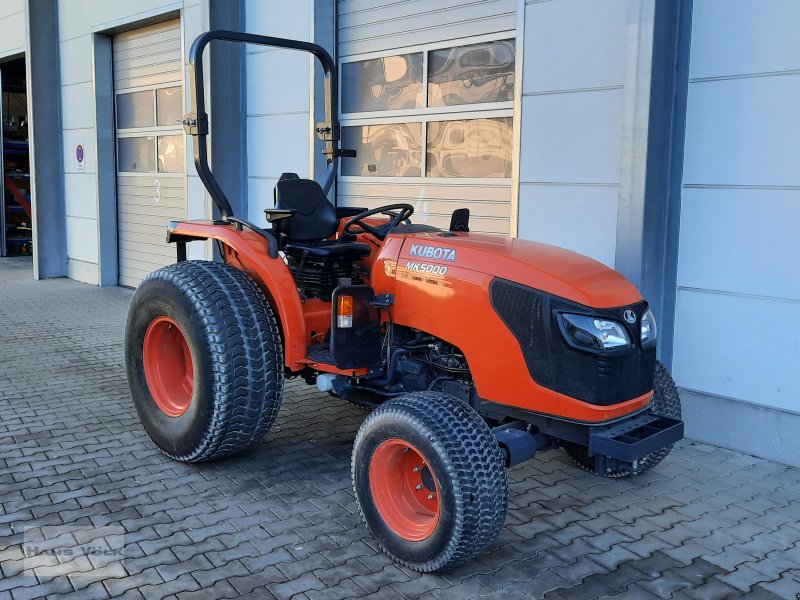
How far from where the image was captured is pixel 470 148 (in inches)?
244

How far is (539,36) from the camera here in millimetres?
5312

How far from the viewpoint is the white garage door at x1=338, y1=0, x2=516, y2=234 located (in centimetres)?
597

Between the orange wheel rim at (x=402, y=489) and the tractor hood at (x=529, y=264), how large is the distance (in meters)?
0.82

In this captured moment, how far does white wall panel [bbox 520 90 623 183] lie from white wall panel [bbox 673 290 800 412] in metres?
0.96

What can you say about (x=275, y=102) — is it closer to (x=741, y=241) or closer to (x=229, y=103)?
(x=229, y=103)

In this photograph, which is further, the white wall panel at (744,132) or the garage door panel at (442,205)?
the garage door panel at (442,205)

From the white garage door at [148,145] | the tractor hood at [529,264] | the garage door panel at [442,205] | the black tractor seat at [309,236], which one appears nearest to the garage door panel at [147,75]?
the white garage door at [148,145]

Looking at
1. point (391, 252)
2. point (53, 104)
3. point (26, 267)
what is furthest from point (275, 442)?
point (26, 267)

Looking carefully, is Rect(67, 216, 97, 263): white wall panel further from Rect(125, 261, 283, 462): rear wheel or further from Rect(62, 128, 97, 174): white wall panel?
Rect(125, 261, 283, 462): rear wheel

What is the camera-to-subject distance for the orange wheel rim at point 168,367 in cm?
434

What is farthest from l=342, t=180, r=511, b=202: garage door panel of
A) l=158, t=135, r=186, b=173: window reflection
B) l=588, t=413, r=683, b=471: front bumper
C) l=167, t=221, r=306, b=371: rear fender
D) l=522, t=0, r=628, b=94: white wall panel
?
l=158, t=135, r=186, b=173: window reflection

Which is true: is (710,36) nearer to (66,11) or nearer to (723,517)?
(723,517)

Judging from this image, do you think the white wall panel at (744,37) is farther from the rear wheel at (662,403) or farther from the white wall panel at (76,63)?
the white wall panel at (76,63)

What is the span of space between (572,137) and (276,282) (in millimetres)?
2300
